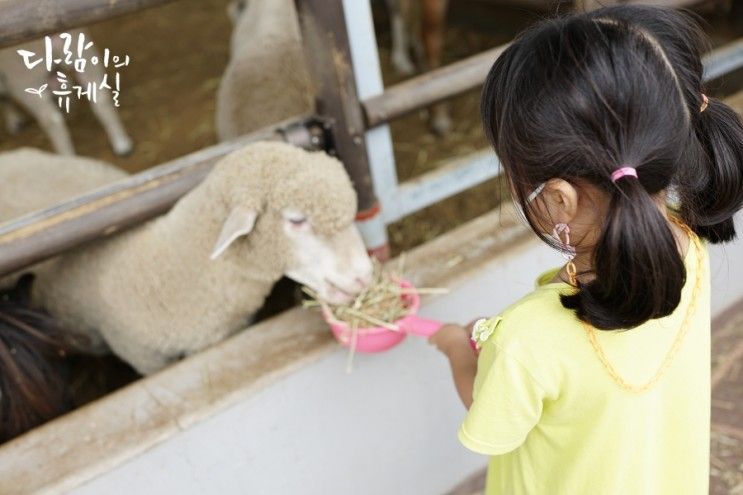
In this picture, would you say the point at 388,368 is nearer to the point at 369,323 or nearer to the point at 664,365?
the point at 369,323

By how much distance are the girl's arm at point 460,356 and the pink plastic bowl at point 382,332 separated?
0.10 meters

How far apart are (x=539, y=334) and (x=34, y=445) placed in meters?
1.15

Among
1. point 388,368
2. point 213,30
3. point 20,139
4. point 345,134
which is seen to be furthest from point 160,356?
point 213,30

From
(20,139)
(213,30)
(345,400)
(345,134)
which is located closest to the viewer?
(345,400)

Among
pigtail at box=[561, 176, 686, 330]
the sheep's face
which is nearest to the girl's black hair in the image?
pigtail at box=[561, 176, 686, 330]

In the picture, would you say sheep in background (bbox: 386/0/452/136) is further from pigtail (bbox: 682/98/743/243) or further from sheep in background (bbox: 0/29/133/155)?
pigtail (bbox: 682/98/743/243)

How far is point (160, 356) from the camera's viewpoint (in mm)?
2092

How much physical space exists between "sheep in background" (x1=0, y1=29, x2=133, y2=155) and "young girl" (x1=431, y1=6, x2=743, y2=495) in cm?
319

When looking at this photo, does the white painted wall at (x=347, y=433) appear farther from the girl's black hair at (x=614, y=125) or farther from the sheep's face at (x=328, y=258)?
the girl's black hair at (x=614, y=125)

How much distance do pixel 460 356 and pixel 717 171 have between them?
1.86 ft

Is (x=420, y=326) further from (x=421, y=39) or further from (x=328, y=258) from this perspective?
(x=421, y=39)

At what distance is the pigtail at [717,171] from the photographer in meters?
1.09

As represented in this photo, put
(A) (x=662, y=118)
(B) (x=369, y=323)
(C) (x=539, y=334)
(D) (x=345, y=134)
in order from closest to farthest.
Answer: (A) (x=662, y=118) → (C) (x=539, y=334) → (B) (x=369, y=323) → (D) (x=345, y=134)

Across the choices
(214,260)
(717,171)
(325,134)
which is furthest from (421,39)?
(717,171)
